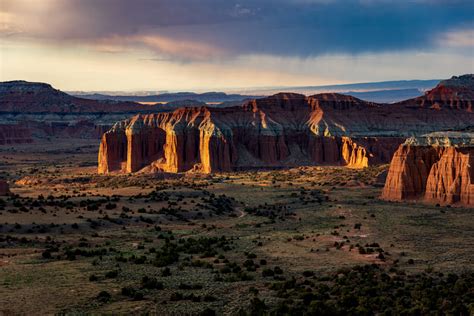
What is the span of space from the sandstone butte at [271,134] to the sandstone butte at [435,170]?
4480 centimetres

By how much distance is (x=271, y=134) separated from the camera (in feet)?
421

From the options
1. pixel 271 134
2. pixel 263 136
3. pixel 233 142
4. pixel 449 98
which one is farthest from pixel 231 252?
pixel 449 98

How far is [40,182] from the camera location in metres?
101

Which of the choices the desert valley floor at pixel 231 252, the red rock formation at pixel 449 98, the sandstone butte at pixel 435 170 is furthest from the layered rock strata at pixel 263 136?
the sandstone butte at pixel 435 170

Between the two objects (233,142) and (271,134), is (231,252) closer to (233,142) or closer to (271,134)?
(233,142)

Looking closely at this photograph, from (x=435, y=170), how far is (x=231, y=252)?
3651 cm

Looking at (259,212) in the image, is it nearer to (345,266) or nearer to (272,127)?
(345,266)

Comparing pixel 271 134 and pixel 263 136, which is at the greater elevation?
pixel 271 134

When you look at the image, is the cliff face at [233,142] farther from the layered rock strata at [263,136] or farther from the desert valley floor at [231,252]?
the desert valley floor at [231,252]

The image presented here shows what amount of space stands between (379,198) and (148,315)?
55.2 meters

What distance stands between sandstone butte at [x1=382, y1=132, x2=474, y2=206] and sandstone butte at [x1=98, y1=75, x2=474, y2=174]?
44800 millimetres

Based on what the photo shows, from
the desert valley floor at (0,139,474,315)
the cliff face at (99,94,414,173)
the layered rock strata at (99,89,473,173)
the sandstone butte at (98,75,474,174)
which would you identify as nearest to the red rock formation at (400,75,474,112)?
the sandstone butte at (98,75,474,174)

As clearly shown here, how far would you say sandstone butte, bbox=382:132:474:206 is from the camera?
67.1m

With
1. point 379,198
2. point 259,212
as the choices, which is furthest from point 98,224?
point 379,198
